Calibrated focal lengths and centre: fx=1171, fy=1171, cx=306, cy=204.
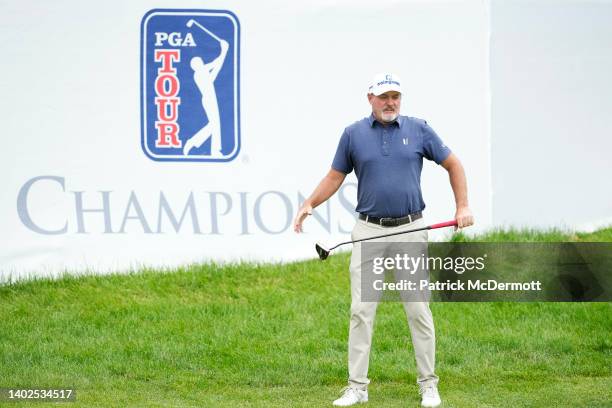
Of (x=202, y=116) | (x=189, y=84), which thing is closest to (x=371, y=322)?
(x=202, y=116)

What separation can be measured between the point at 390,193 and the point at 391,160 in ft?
0.61

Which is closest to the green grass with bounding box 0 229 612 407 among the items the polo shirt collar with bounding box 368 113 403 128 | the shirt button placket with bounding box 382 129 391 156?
the shirt button placket with bounding box 382 129 391 156

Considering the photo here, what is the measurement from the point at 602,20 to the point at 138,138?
13.4ft

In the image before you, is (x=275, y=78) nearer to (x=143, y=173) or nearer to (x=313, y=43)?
(x=313, y=43)

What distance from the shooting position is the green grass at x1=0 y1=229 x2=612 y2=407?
7.20 metres

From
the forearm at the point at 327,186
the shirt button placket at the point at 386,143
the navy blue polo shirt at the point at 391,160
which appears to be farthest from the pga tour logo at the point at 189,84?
the shirt button placket at the point at 386,143

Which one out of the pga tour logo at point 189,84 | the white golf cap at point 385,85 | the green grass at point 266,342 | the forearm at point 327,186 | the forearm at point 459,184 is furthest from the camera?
the pga tour logo at point 189,84

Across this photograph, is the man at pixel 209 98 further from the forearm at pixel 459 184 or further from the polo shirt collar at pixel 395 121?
the forearm at pixel 459 184

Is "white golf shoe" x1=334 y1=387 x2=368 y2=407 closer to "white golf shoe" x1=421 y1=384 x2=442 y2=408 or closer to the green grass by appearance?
the green grass

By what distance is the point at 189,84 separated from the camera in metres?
9.66

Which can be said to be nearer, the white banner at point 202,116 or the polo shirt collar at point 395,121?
the polo shirt collar at point 395,121

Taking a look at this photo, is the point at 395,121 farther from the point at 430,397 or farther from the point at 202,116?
the point at 202,116

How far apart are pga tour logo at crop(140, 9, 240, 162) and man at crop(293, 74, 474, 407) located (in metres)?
3.16

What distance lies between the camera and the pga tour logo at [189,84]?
9625 millimetres
